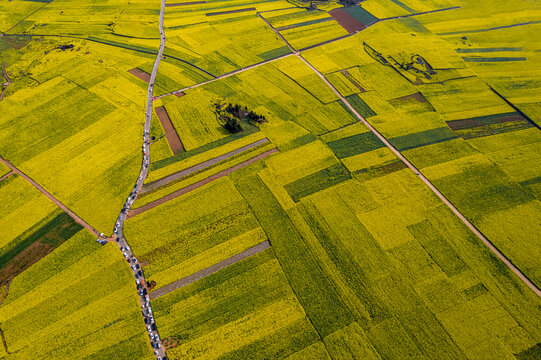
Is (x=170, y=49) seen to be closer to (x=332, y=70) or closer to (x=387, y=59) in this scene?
(x=332, y=70)

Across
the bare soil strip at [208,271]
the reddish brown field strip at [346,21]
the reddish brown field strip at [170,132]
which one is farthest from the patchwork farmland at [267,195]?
the reddish brown field strip at [346,21]

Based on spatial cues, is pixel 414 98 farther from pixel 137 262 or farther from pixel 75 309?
pixel 75 309

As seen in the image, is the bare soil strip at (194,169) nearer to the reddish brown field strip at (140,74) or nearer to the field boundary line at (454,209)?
the field boundary line at (454,209)

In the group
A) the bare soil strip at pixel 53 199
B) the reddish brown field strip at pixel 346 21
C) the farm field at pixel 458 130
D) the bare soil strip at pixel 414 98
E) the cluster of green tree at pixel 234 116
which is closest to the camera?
the bare soil strip at pixel 53 199

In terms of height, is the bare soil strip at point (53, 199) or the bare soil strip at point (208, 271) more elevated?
the bare soil strip at point (53, 199)

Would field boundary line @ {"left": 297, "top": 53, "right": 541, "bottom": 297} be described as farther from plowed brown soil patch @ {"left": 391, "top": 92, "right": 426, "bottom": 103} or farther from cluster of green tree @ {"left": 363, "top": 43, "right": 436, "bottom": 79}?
cluster of green tree @ {"left": 363, "top": 43, "right": 436, "bottom": 79}

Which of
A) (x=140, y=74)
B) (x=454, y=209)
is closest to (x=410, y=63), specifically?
(x=454, y=209)

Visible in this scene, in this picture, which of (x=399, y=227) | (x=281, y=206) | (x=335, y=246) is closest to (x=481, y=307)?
(x=399, y=227)
